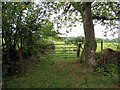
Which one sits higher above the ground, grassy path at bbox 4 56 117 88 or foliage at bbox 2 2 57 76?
foliage at bbox 2 2 57 76

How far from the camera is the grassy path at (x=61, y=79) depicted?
695cm

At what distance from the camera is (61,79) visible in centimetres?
753

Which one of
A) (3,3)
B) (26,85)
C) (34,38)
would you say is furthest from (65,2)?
(26,85)

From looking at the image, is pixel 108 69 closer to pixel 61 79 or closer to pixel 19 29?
pixel 61 79

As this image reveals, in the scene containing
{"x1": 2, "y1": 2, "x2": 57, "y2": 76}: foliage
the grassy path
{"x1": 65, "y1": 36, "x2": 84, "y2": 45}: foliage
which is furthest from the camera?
{"x1": 65, "y1": 36, "x2": 84, "y2": 45}: foliage

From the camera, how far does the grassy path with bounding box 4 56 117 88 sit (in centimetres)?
695

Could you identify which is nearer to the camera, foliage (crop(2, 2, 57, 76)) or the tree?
foliage (crop(2, 2, 57, 76))

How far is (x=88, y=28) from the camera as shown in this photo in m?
9.34

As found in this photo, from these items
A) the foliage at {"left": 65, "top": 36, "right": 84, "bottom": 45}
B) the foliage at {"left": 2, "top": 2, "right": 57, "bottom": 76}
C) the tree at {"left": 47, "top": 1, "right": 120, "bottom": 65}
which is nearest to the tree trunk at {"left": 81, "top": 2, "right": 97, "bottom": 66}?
the tree at {"left": 47, "top": 1, "right": 120, "bottom": 65}

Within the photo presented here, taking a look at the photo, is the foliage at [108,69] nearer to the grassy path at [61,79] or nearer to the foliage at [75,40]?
the grassy path at [61,79]

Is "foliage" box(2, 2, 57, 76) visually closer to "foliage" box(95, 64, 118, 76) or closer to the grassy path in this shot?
the grassy path

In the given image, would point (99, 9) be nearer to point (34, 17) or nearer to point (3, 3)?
point (34, 17)

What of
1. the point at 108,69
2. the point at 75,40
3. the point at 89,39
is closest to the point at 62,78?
the point at 108,69

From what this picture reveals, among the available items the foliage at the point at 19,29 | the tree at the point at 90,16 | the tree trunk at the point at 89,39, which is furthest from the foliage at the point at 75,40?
the foliage at the point at 19,29
